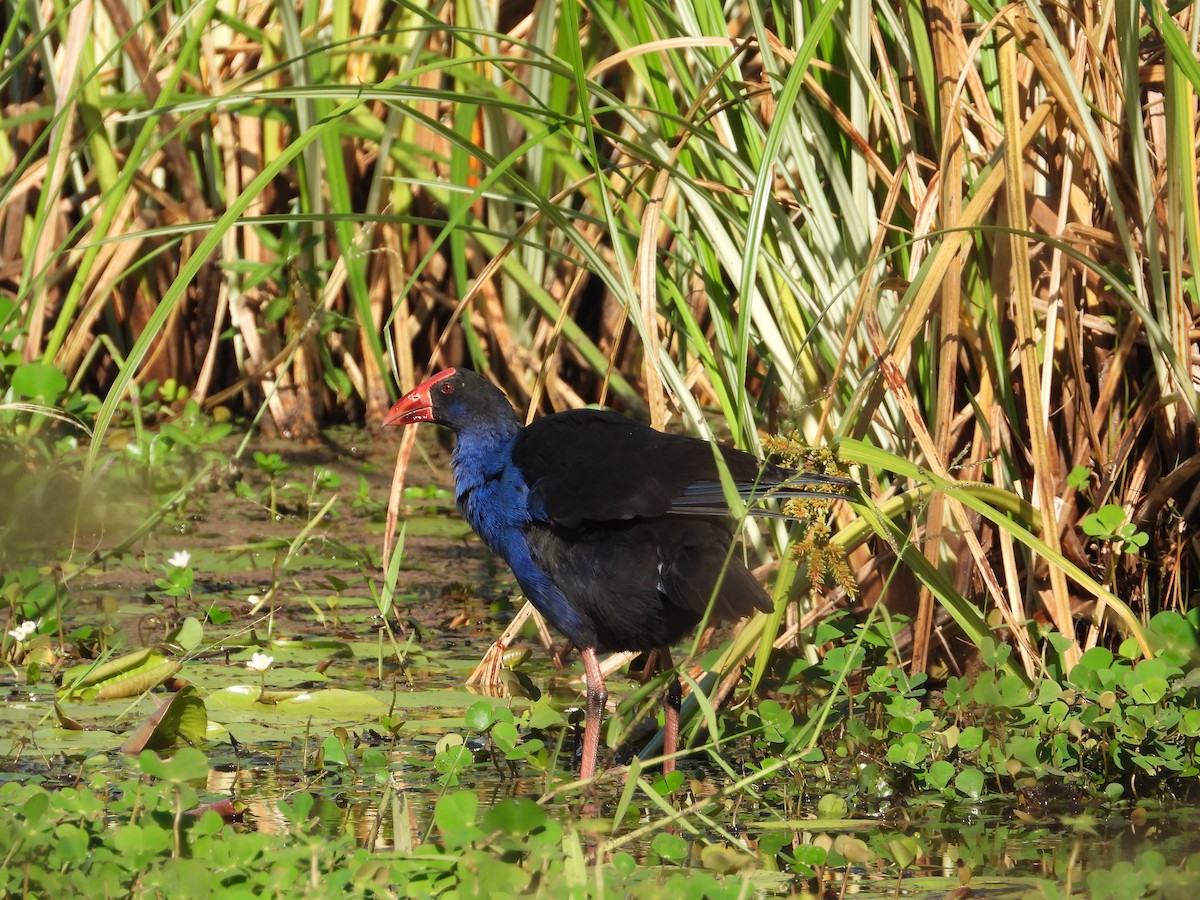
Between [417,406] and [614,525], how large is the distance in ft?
2.29

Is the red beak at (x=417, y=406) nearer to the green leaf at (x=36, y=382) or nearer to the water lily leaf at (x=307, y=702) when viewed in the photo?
the water lily leaf at (x=307, y=702)

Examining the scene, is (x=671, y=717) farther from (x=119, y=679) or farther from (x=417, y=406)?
(x=119, y=679)

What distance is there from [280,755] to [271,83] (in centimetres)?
285

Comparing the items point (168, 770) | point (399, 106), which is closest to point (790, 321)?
point (399, 106)

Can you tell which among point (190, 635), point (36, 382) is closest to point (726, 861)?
point (190, 635)

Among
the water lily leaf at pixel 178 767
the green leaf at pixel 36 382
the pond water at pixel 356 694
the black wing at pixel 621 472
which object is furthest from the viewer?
the green leaf at pixel 36 382

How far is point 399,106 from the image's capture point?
2732mm

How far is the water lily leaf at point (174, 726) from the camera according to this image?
104 inches

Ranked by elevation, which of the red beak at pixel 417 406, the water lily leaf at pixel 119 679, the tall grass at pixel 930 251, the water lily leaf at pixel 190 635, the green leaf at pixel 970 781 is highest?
the tall grass at pixel 930 251

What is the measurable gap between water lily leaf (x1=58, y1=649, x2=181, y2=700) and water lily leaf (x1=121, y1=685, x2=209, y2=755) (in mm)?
184

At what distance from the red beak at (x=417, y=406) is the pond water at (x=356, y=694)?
362 mm

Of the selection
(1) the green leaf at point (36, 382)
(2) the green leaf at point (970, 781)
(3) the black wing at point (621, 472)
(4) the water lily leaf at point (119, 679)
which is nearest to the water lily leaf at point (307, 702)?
(4) the water lily leaf at point (119, 679)

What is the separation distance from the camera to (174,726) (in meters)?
2.70

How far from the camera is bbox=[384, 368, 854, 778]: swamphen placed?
253cm
